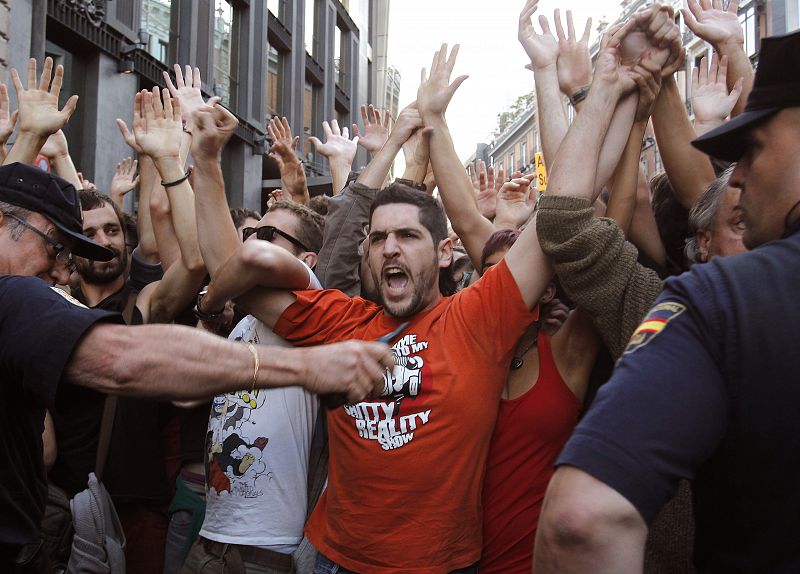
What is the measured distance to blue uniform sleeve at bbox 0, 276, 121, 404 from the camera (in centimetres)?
184

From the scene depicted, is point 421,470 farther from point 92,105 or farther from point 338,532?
point 92,105

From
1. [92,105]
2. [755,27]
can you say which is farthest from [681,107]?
[755,27]

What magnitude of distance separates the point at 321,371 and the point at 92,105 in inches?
452

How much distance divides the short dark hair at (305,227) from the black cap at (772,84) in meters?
2.51

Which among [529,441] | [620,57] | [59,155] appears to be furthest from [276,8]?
[529,441]

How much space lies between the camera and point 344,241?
3.55 m

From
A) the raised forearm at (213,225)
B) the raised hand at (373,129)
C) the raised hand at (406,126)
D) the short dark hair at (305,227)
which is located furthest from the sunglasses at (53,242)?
the raised hand at (373,129)

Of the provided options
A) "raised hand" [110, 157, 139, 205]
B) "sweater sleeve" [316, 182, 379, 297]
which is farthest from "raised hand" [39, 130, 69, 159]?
"sweater sleeve" [316, 182, 379, 297]

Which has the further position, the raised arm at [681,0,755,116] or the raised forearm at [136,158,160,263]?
the raised forearm at [136,158,160,263]

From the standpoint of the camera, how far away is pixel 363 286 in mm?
3846

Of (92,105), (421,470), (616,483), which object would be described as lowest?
(421,470)

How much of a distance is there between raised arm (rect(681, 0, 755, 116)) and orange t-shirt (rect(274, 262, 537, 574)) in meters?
1.76

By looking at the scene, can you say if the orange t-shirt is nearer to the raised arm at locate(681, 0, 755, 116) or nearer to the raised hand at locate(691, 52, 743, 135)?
the raised hand at locate(691, 52, 743, 135)

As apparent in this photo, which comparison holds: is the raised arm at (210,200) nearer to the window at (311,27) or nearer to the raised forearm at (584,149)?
the raised forearm at (584,149)
